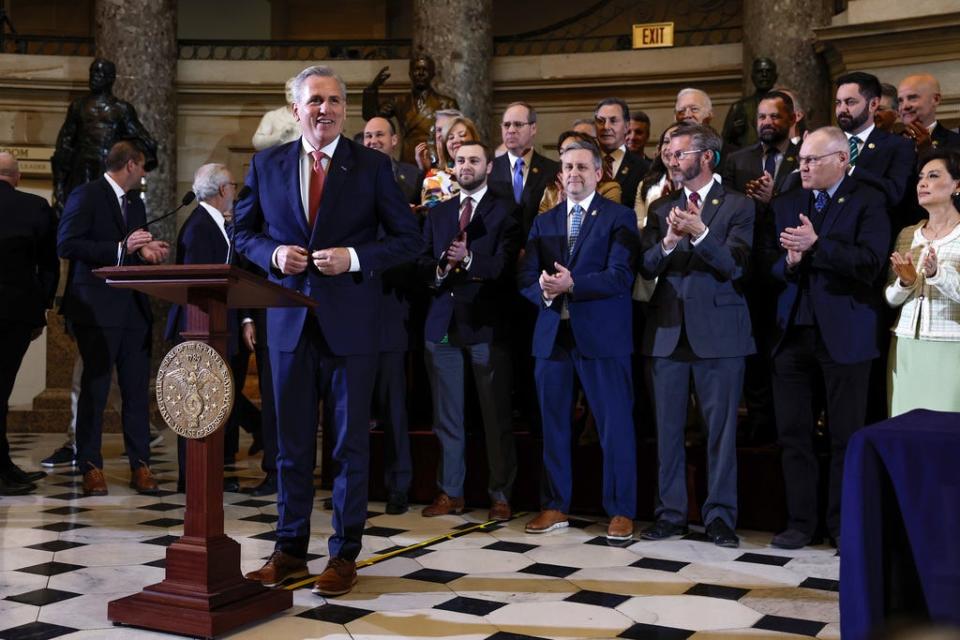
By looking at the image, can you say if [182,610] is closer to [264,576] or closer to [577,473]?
[264,576]

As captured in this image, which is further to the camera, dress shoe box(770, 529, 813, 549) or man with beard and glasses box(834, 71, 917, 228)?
man with beard and glasses box(834, 71, 917, 228)

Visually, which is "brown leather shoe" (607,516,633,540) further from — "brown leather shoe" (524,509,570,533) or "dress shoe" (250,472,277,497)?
"dress shoe" (250,472,277,497)

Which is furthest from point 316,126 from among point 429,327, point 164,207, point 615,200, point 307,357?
point 164,207

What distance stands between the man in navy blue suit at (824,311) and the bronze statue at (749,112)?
3.61 meters

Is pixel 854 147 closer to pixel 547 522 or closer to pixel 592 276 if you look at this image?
pixel 592 276

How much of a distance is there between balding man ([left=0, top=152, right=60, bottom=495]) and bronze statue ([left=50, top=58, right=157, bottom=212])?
313 cm

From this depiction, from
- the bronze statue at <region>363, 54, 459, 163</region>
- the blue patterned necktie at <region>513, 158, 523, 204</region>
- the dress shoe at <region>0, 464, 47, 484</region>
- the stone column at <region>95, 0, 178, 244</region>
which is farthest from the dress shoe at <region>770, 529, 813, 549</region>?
the stone column at <region>95, 0, 178, 244</region>

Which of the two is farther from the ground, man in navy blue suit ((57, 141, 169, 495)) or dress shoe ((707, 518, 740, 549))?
man in navy blue suit ((57, 141, 169, 495))

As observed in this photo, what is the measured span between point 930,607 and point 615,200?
3.31m

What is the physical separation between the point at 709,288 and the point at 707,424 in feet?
1.80

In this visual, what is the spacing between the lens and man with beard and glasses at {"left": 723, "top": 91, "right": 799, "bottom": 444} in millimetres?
4820

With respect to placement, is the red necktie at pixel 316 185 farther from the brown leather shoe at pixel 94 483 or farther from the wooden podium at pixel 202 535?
the brown leather shoe at pixel 94 483

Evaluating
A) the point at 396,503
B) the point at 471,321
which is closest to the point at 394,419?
the point at 396,503

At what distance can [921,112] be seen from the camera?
5.32 m
